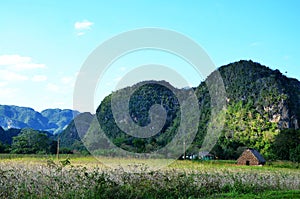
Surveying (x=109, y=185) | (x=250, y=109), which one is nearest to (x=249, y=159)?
(x=109, y=185)

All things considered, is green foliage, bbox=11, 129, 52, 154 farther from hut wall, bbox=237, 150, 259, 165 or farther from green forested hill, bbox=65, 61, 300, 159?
hut wall, bbox=237, 150, 259, 165

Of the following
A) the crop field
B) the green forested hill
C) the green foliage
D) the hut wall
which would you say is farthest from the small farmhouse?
the crop field

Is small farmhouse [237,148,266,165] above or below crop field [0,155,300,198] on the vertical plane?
above

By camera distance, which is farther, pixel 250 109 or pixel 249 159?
pixel 250 109

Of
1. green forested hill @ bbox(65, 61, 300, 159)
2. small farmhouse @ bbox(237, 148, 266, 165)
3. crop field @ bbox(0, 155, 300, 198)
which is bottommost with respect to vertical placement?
crop field @ bbox(0, 155, 300, 198)

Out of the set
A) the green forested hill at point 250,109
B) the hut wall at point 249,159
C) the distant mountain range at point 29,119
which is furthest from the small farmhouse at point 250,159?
the distant mountain range at point 29,119

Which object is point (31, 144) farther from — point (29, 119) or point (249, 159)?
point (29, 119)

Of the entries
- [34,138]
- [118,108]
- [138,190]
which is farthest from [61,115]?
[138,190]

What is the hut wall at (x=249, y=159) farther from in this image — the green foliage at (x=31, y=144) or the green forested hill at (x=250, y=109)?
the green foliage at (x=31, y=144)

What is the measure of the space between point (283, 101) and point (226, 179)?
179ft

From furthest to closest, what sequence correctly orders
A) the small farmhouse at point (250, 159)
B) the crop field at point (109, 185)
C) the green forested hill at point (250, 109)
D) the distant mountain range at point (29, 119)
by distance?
the distant mountain range at point (29, 119) → the green forested hill at point (250, 109) → the small farmhouse at point (250, 159) → the crop field at point (109, 185)

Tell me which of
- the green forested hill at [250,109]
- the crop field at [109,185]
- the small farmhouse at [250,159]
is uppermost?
the green forested hill at [250,109]

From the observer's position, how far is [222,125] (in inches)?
2389

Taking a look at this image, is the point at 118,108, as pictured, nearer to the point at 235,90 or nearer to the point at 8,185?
the point at 8,185
